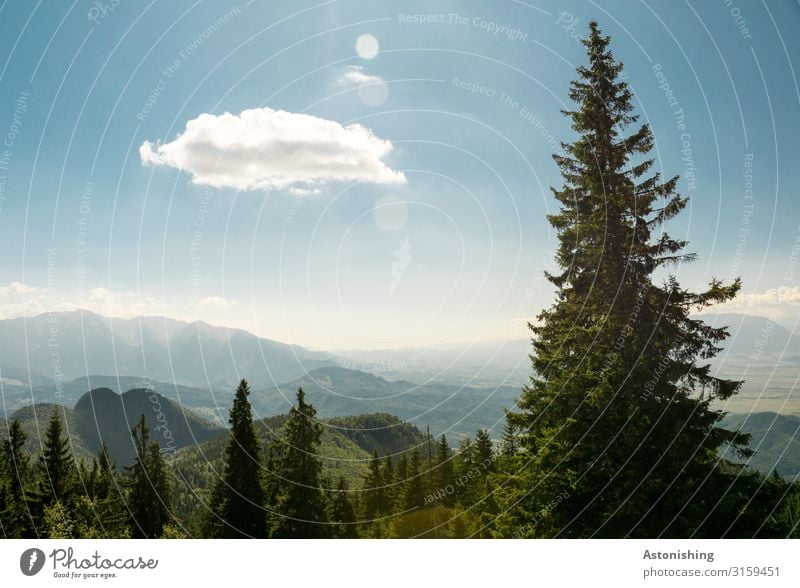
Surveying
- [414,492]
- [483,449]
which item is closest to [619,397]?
[483,449]

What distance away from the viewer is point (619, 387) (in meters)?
11.3

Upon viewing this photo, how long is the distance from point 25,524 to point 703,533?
31824 millimetres

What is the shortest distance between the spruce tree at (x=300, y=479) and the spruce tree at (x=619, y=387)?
35.9ft

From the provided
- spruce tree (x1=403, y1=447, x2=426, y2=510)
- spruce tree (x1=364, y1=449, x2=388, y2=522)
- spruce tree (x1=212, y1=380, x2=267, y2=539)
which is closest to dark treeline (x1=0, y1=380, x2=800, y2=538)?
spruce tree (x1=212, y1=380, x2=267, y2=539)

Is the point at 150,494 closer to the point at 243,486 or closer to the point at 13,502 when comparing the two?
the point at 13,502

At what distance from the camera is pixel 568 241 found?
48.5 feet

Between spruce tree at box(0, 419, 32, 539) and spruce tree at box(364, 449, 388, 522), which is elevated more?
spruce tree at box(0, 419, 32, 539)

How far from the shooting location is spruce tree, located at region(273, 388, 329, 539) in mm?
21203

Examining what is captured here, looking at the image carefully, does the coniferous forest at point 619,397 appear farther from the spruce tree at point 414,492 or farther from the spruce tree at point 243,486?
the spruce tree at point 414,492

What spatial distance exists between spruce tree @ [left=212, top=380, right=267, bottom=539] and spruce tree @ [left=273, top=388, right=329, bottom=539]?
4.15 feet

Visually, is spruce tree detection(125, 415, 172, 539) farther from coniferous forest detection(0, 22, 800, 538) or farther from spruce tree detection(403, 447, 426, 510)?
spruce tree detection(403, 447, 426, 510)

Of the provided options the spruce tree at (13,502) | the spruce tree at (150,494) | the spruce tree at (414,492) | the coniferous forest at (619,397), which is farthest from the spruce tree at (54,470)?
the spruce tree at (414,492)
